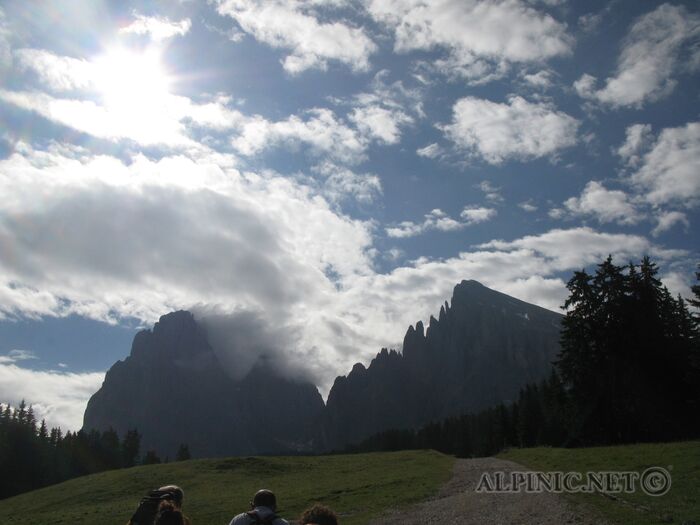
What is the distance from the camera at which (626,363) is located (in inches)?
1762

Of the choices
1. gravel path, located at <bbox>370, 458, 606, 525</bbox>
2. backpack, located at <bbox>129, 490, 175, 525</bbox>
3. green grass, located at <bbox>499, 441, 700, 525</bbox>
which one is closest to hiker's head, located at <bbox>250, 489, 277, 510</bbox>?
backpack, located at <bbox>129, 490, 175, 525</bbox>

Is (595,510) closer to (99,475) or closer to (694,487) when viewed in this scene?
(694,487)

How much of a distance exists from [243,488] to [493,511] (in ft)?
90.5

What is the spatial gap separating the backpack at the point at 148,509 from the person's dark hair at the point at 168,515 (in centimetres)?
71

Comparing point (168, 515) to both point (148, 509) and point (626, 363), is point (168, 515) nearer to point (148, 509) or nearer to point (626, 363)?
point (148, 509)

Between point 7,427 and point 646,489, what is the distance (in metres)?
101

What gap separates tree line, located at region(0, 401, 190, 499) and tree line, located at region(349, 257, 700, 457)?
8466cm

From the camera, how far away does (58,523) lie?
108ft

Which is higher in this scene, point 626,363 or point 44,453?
point 626,363

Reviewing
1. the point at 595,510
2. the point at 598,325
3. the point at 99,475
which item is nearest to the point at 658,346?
the point at 598,325

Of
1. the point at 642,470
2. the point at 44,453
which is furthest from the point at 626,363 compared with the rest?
the point at 44,453

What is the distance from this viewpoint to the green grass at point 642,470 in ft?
55.2

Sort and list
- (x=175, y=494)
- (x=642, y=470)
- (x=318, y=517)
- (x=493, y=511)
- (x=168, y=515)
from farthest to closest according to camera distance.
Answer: (x=642, y=470) < (x=493, y=511) < (x=175, y=494) < (x=168, y=515) < (x=318, y=517)

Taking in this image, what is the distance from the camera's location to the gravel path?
1908 centimetres
